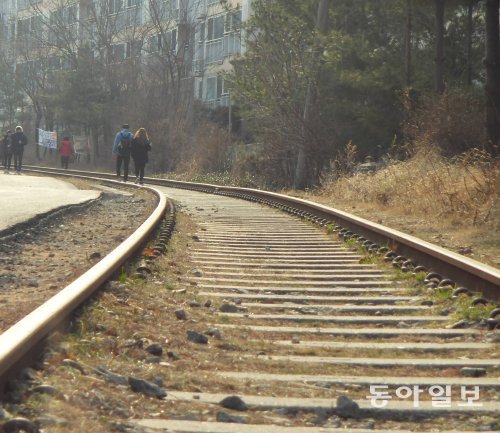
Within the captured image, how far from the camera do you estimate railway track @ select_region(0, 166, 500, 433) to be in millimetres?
4484

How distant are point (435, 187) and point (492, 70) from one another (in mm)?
5711

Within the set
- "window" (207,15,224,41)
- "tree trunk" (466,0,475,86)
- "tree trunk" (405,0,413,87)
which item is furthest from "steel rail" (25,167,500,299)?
"window" (207,15,224,41)

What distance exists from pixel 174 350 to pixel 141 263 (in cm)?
347

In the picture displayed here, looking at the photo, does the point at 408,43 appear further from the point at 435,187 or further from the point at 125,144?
the point at 435,187

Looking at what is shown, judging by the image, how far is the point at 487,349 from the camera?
6.00m

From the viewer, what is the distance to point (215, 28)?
61.2 m

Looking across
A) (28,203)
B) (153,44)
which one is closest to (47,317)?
(28,203)

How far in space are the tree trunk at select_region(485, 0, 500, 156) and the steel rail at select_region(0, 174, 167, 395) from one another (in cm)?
1426

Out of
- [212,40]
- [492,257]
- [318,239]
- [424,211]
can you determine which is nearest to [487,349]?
[492,257]

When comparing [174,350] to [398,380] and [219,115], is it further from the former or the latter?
[219,115]

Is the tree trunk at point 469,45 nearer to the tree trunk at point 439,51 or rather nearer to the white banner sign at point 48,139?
the tree trunk at point 439,51

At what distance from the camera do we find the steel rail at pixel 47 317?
432cm

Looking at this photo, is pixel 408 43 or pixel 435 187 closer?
pixel 435 187

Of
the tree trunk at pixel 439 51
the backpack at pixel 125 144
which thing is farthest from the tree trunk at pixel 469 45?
the backpack at pixel 125 144
